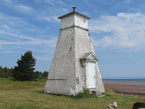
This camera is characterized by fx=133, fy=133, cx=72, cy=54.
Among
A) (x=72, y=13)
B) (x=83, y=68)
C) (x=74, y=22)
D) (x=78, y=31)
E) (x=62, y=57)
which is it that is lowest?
(x=83, y=68)

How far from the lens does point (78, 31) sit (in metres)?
16.2

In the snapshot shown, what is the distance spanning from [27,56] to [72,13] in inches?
1111

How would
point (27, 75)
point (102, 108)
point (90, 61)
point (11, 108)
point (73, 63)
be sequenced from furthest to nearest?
point (27, 75) → point (90, 61) → point (73, 63) → point (102, 108) → point (11, 108)

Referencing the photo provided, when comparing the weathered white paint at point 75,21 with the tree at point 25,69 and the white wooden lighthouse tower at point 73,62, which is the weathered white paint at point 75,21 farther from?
the tree at point 25,69

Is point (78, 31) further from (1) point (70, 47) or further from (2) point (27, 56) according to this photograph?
(2) point (27, 56)

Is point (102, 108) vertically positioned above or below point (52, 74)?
below

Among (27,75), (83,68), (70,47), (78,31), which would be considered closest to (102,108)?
(83,68)

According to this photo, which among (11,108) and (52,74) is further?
(52,74)

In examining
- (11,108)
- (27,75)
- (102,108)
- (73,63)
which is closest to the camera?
(11,108)

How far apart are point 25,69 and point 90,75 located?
1099 inches

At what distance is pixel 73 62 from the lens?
47.7 feet

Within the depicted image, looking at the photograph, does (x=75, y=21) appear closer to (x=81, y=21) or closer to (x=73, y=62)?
(x=81, y=21)

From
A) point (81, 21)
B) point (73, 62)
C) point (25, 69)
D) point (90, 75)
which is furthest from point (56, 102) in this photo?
point (25, 69)

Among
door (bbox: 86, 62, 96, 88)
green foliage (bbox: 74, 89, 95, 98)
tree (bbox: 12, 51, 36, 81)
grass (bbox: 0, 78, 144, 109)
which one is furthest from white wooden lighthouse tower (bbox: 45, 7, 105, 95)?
tree (bbox: 12, 51, 36, 81)
